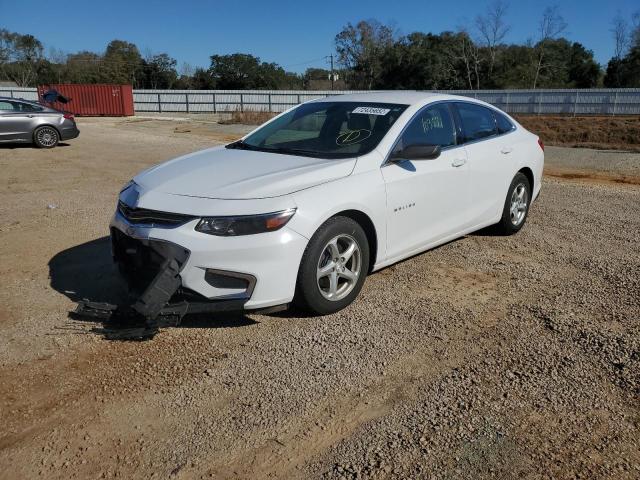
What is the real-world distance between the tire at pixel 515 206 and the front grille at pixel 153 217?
3724 millimetres

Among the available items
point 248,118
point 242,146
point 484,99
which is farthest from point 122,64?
point 242,146

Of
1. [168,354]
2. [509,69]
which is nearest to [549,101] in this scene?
[509,69]

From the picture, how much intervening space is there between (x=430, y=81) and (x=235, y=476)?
204 feet

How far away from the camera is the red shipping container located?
112ft

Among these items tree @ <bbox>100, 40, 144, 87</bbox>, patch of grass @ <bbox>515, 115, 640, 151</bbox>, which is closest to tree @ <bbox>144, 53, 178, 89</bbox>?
tree @ <bbox>100, 40, 144, 87</bbox>

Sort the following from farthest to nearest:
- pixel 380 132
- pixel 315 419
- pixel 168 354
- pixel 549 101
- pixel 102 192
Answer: pixel 549 101 → pixel 102 192 → pixel 380 132 → pixel 168 354 → pixel 315 419

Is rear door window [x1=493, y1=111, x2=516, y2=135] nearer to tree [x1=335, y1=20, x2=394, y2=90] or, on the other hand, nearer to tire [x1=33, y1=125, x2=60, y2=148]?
tire [x1=33, y1=125, x2=60, y2=148]

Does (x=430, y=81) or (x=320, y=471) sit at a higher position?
(x=430, y=81)

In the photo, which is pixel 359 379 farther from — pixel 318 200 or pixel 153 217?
pixel 153 217

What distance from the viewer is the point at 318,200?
4.00 metres

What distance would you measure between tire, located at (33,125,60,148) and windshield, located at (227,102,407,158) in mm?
12428

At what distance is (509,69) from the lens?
59.5 m

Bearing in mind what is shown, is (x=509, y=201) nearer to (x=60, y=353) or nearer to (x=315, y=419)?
(x=315, y=419)

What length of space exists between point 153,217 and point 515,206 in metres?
4.13
